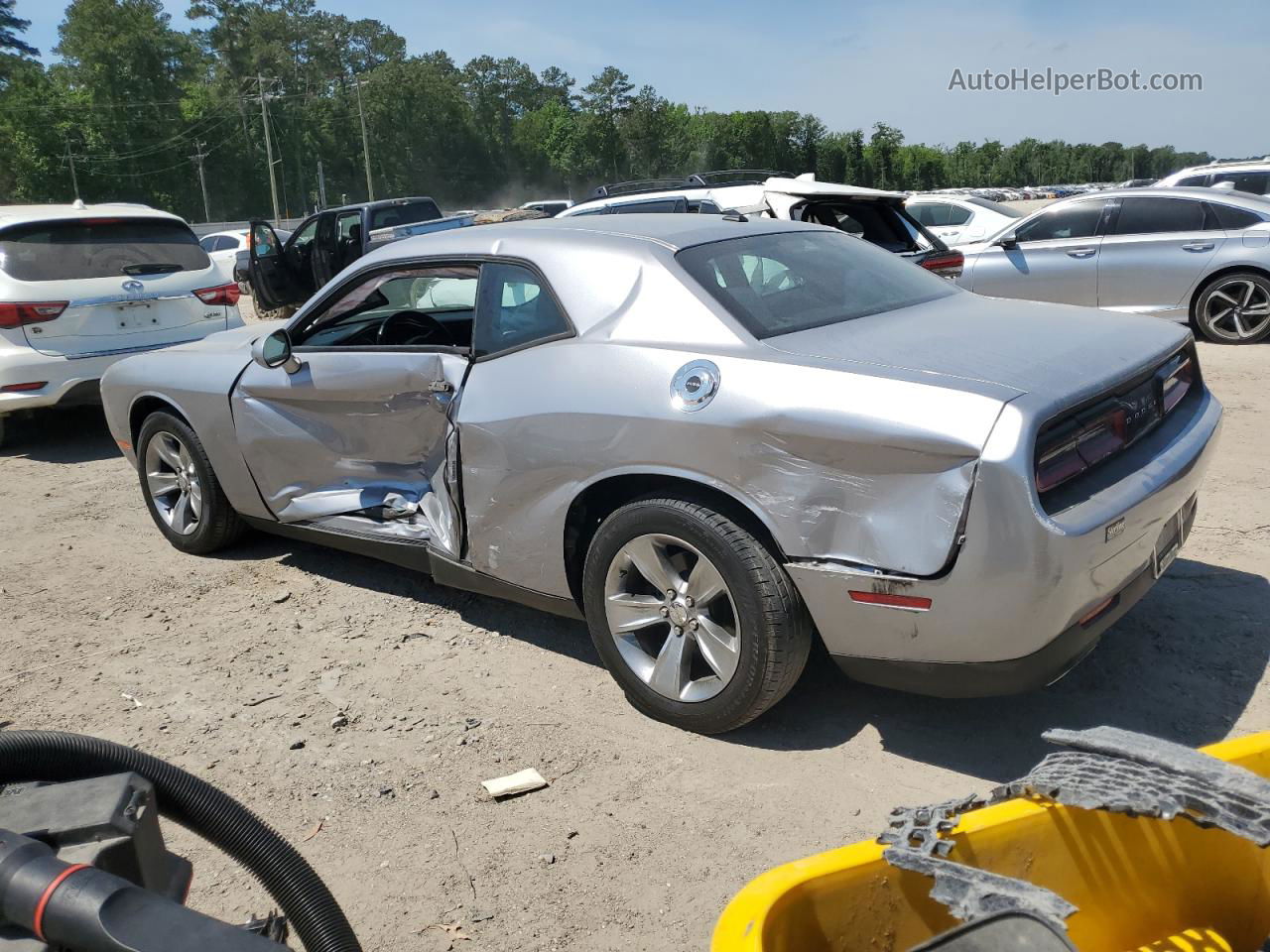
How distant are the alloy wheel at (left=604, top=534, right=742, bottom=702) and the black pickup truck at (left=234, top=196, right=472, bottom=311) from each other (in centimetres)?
1151

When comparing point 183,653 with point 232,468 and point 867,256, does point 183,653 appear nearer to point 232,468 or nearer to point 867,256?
point 232,468

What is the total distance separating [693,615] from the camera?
3.33 meters

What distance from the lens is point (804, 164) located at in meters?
98.4

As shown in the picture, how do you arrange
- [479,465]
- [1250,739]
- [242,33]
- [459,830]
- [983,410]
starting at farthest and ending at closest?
1. [242,33]
2. [479,465]
3. [459,830]
4. [983,410]
5. [1250,739]

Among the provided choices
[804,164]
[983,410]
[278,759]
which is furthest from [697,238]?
[804,164]

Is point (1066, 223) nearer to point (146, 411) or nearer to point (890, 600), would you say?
point (146, 411)

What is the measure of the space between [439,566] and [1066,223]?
345 inches

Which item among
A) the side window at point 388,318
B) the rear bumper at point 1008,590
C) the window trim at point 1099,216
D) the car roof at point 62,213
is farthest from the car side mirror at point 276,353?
the window trim at point 1099,216

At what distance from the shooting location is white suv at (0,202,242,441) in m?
7.64

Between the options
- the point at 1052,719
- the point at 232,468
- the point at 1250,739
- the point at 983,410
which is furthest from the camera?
the point at 232,468

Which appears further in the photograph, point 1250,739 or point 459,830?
point 459,830

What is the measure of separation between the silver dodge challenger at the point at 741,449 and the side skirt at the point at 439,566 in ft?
0.05

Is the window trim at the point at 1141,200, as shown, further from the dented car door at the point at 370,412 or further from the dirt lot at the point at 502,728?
the dented car door at the point at 370,412

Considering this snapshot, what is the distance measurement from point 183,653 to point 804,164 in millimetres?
100149
